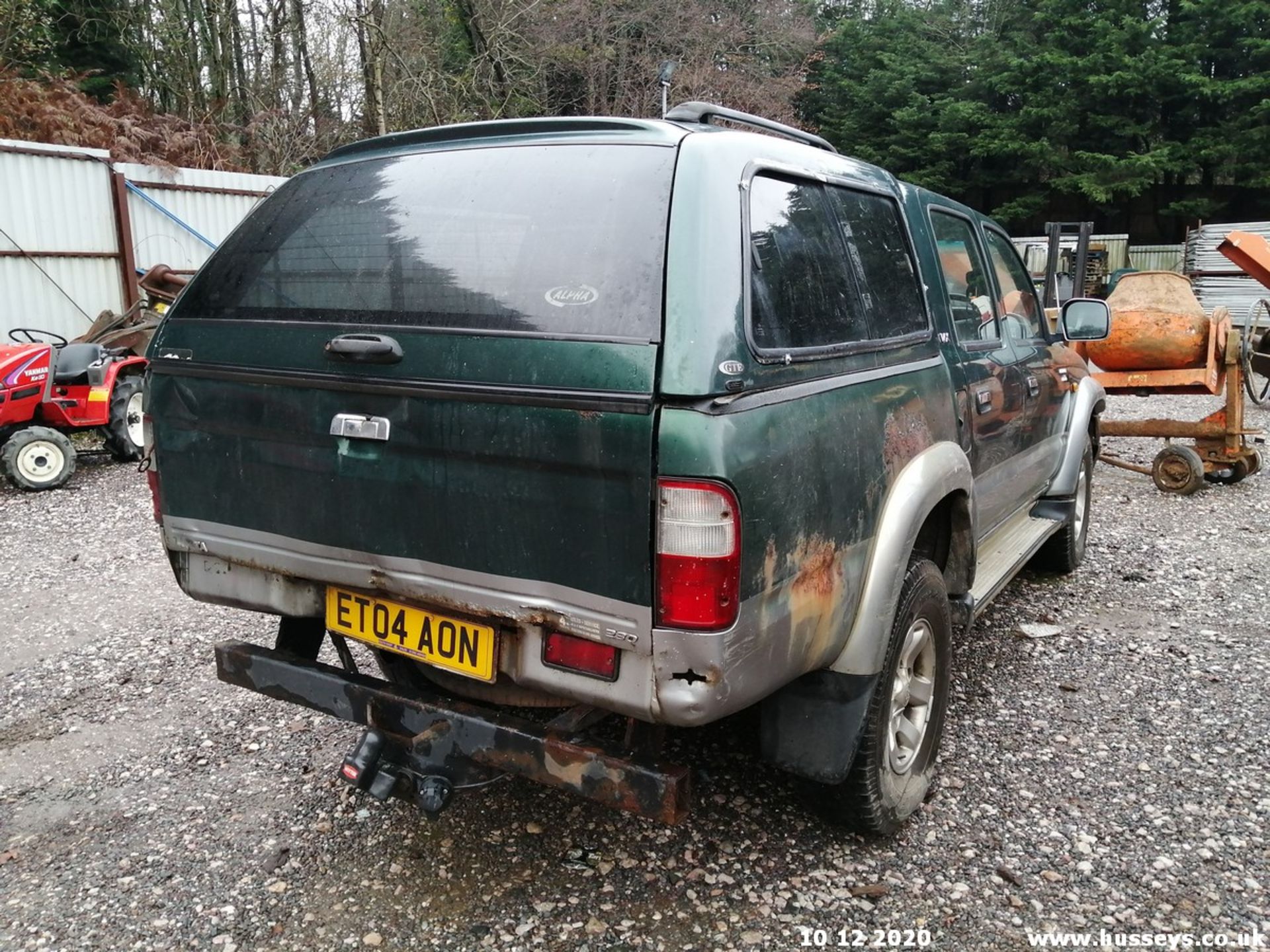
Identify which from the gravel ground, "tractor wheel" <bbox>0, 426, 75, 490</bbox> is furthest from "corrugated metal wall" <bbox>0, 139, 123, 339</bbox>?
the gravel ground

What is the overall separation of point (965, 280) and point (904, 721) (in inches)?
72.3

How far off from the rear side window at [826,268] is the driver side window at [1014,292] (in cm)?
129

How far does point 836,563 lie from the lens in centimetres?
241

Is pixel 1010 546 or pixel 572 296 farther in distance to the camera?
pixel 1010 546

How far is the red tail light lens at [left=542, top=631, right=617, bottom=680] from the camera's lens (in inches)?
84.0

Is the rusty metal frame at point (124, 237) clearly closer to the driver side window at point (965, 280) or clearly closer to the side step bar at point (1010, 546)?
the driver side window at point (965, 280)

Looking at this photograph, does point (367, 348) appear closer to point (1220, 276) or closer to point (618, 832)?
point (618, 832)

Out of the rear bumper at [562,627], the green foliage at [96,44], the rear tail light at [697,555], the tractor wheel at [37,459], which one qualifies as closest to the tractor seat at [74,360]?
the tractor wheel at [37,459]

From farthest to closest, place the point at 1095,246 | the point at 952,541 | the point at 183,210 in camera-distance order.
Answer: the point at 1095,246 < the point at 183,210 < the point at 952,541

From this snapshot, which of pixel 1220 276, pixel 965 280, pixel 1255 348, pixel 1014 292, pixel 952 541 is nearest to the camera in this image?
pixel 952 541

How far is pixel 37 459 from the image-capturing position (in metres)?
7.33

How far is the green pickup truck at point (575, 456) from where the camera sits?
81.1 inches

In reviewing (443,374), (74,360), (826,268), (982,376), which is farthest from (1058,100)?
(443,374)

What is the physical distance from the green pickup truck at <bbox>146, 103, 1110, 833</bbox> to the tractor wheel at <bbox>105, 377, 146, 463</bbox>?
6.06m
